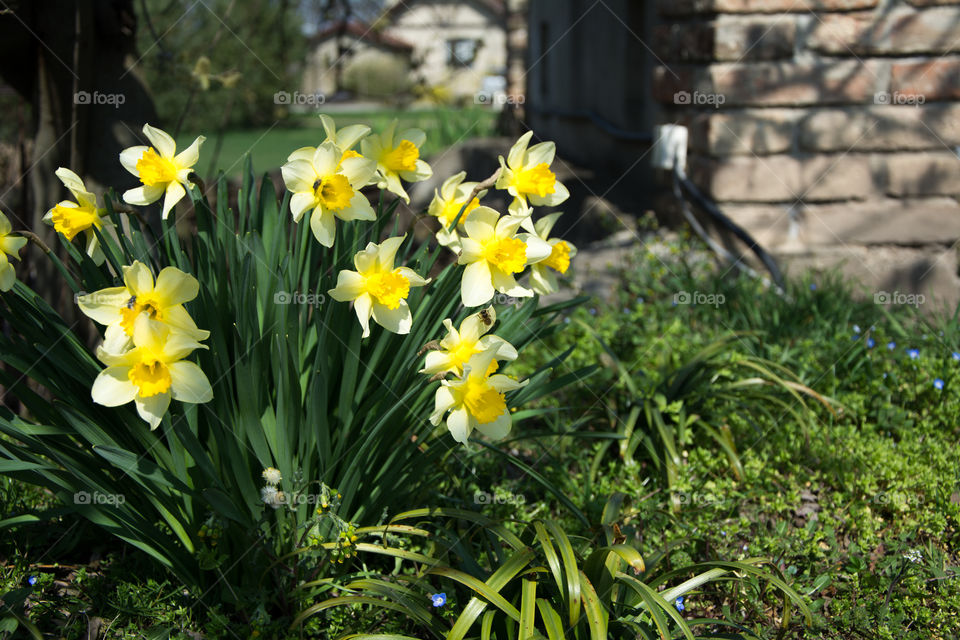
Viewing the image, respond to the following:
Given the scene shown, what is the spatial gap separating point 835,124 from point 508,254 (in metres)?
2.82

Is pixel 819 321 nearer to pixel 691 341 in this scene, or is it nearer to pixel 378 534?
pixel 691 341

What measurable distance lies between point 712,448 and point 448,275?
4.19ft

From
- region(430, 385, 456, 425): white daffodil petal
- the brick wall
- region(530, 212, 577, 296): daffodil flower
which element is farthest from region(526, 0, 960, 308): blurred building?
region(430, 385, 456, 425): white daffodil petal

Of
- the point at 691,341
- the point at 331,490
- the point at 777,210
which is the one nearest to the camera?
the point at 331,490

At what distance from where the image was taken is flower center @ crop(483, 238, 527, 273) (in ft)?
5.18

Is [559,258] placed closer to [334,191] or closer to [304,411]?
[334,191]

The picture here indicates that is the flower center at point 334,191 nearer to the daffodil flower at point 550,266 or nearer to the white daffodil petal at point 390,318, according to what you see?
the white daffodil petal at point 390,318

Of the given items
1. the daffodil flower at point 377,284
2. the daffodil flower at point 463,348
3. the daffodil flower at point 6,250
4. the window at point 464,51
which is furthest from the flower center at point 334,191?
the window at point 464,51

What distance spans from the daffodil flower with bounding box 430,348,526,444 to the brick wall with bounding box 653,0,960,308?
2719 mm

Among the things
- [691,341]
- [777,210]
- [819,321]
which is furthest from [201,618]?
[777,210]

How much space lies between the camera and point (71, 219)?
5.37 ft

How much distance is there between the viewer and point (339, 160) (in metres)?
1.59

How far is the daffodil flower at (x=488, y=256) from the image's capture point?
1.58 m

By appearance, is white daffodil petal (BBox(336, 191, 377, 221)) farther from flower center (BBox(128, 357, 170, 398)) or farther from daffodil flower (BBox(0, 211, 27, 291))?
daffodil flower (BBox(0, 211, 27, 291))
